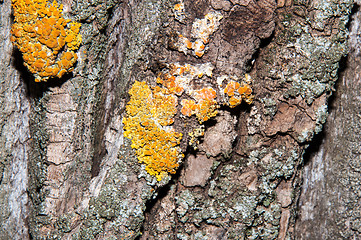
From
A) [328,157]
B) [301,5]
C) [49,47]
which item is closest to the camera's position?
[49,47]

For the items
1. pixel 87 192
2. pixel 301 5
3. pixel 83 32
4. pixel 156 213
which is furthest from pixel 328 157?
pixel 83 32

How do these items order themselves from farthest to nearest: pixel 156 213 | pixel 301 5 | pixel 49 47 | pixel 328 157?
pixel 328 157 → pixel 156 213 → pixel 301 5 → pixel 49 47

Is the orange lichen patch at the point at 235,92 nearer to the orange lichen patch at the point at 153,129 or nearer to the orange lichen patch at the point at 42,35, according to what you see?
the orange lichen patch at the point at 153,129

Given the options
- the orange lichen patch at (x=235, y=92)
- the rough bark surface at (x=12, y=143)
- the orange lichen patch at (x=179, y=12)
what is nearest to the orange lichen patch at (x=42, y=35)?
the rough bark surface at (x=12, y=143)

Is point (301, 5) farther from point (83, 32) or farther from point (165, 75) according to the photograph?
point (83, 32)

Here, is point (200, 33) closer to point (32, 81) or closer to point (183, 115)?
point (183, 115)

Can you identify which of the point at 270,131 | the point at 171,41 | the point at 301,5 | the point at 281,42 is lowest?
the point at 270,131

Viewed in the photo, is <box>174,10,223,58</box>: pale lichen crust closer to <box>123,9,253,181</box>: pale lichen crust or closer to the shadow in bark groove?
<box>123,9,253,181</box>: pale lichen crust

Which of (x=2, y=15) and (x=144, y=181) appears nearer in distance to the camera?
(x=144, y=181)
